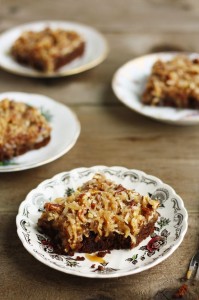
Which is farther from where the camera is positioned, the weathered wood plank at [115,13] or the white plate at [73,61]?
the weathered wood plank at [115,13]

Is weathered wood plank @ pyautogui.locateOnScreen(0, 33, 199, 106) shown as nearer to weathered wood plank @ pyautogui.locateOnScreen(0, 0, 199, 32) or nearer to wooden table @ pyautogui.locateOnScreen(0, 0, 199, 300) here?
wooden table @ pyautogui.locateOnScreen(0, 0, 199, 300)

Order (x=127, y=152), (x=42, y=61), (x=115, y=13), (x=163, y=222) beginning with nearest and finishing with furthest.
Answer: (x=163, y=222) < (x=127, y=152) < (x=42, y=61) < (x=115, y=13)

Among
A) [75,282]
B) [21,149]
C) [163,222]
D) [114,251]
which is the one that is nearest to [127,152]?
[21,149]

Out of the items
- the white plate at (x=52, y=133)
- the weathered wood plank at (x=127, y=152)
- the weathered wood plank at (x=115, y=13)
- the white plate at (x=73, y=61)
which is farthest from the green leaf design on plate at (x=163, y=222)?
the weathered wood plank at (x=115, y=13)

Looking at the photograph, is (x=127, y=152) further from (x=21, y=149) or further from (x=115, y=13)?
(x=115, y=13)

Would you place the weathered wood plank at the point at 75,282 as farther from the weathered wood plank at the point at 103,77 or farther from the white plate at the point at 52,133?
the weathered wood plank at the point at 103,77

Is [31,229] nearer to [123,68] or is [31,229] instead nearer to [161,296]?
[161,296]

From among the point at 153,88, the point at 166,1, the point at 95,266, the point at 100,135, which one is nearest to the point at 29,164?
the point at 100,135
